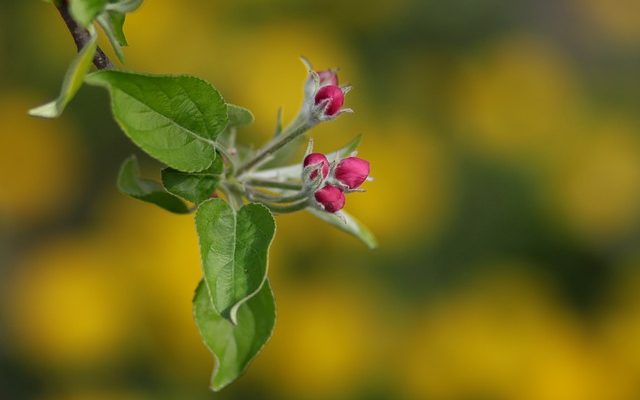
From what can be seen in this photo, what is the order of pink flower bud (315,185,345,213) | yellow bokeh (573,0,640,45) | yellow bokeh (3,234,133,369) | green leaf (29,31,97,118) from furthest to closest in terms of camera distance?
yellow bokeh (573,0,640,45)
yellow bokeh (3,234,133,369)
pink flower bud (315,185,345,213)
green leaf (29,31,97,118)

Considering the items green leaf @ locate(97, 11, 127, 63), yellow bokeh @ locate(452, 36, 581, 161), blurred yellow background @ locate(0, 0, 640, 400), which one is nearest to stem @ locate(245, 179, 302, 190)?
green leaf @ locate(97, 11, 127, 63)

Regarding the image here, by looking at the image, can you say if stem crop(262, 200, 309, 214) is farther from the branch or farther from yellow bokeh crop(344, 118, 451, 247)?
yellow bokeh crop(344, 118, 451, 247)

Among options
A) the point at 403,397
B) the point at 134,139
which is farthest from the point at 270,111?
the point at 134,139

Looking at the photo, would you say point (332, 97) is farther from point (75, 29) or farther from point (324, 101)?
point (75, 29)

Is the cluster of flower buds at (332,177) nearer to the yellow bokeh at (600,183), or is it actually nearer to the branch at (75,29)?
the branch at (75,29)

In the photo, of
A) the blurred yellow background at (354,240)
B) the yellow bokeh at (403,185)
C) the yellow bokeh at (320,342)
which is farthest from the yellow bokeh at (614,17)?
the yellow bokeh at (320,342)
